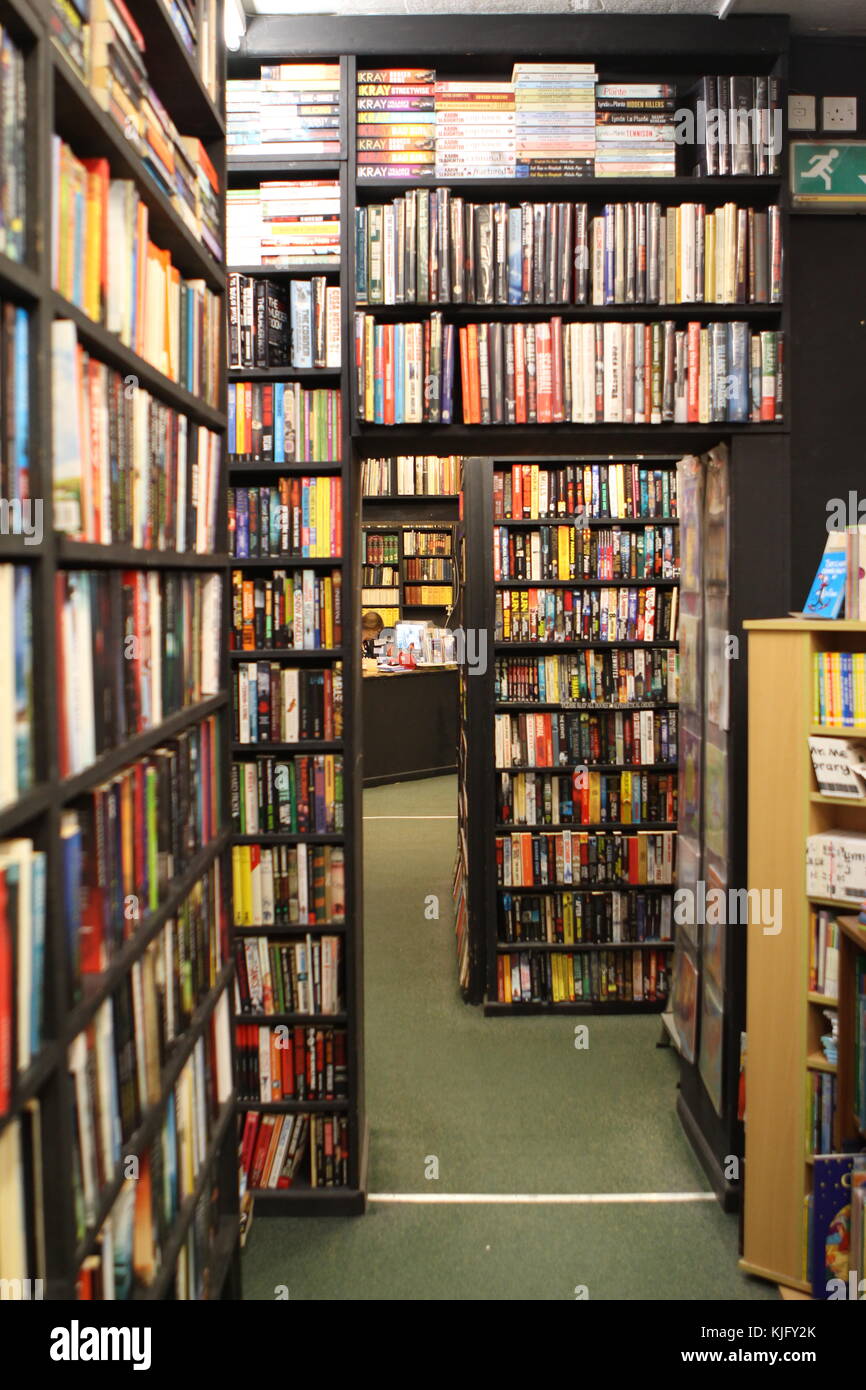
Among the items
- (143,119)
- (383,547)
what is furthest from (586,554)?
(383,547)

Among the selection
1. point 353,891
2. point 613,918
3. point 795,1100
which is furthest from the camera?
point 613,918

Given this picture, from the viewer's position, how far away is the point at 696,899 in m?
3.22

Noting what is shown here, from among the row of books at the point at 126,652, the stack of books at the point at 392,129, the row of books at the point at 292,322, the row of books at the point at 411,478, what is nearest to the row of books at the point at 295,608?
the row of books at the point at 292,322

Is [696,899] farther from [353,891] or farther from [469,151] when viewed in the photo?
[469,151]

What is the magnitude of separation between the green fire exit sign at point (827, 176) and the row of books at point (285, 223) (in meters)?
1.35

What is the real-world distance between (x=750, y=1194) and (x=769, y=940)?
25.6 inches

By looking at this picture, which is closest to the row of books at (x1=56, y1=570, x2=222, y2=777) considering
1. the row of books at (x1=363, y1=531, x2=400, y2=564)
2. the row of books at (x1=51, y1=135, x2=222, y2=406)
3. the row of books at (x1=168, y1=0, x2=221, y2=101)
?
the row of books at (x1=51, y1=135, x2=222, y2=406)

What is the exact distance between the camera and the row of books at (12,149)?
0.94 meters

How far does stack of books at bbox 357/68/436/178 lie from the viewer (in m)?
2.76

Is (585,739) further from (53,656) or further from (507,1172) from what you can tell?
(53,656)

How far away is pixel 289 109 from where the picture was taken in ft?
9.12

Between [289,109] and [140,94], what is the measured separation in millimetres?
1612

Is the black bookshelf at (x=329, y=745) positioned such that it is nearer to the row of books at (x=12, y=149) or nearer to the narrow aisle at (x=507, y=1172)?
the narrow aisle at (x=507, y=1172)
